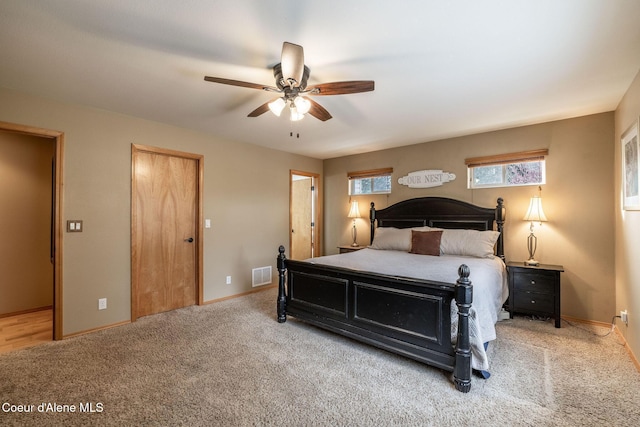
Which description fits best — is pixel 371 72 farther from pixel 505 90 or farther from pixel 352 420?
pixel 352 420

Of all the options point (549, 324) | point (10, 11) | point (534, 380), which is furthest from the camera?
point (549, 324)

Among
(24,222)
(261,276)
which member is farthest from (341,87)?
(24,222)

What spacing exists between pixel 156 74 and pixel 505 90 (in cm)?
313

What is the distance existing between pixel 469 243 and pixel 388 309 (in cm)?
174

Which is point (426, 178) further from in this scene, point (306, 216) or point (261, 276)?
point (261, 276)

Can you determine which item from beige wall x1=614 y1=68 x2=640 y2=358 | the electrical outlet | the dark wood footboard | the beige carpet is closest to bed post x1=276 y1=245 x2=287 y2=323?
the dark wood footboard

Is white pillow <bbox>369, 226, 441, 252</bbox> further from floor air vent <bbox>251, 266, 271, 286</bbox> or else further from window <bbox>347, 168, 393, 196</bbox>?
floor air vent <bbox>251, 266, 271, 286</bbox>

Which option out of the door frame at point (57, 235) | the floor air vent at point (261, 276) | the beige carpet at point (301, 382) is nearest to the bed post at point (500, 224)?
the beige carpet at point (301, 382)

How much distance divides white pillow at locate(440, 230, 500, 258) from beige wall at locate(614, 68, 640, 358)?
1117 mm

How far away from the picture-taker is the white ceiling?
1652 mm

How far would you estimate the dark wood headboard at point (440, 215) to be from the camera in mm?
3877

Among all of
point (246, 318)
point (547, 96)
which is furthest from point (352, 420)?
point (547, 96)

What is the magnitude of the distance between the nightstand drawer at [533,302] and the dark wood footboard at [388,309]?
5.97 feet

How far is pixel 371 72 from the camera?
235cm
